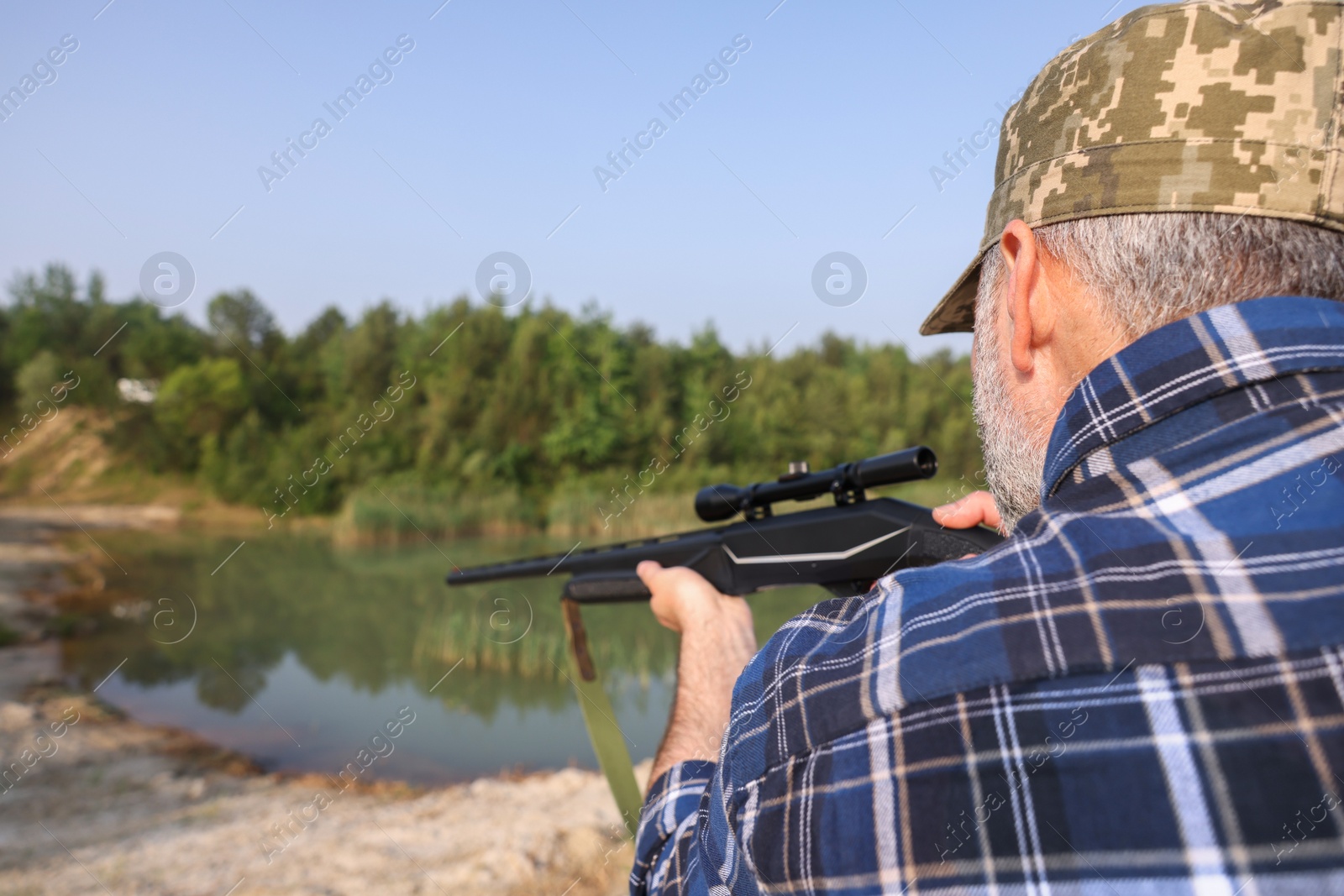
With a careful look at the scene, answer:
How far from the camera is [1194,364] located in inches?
35.2

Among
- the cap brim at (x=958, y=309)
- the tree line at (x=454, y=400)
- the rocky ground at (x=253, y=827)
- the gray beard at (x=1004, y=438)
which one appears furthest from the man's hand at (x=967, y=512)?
the tree line at (x=454, y=400)

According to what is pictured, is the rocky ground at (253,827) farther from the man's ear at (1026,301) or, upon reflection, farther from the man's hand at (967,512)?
the man's ear at (1026,301)

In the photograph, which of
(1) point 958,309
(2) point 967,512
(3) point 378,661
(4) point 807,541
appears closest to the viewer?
(1) point 958,309

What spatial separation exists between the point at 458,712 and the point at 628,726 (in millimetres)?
2526

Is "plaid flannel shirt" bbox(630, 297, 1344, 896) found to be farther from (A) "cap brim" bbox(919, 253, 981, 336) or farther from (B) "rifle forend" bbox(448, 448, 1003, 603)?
(B) "rifle forend" bbox(448, 448, 1003, 603)

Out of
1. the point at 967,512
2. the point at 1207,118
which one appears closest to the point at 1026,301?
the point at 1207,118

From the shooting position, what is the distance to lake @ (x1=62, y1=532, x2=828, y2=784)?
8164 mm

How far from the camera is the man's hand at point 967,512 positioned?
2.09 metres

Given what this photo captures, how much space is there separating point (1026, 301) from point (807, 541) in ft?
4.66

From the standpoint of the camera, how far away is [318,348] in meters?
34.3

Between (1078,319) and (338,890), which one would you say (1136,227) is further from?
(338,890)

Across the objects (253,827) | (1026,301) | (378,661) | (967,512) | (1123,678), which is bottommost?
(1123,678)

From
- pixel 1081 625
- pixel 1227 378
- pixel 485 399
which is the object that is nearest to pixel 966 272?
pixel 1227 378

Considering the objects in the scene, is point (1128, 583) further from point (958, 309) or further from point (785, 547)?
point (785, 547)
